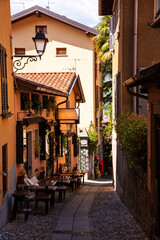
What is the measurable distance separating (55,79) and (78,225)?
1108 cm

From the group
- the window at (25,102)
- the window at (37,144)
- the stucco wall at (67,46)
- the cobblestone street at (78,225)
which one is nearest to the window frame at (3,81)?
the cobblestone street at (78,225)

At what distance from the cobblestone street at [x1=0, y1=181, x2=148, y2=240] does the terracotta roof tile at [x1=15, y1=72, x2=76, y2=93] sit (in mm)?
6970

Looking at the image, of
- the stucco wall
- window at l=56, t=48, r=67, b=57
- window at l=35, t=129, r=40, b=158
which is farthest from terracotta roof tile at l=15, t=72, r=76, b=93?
window at l=56, t=48, r=67, b=57

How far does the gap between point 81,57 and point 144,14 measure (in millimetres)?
16127

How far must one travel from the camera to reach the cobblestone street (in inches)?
305

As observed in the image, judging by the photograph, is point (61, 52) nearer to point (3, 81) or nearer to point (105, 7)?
point (105, 7)

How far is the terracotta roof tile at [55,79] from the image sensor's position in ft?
57.5

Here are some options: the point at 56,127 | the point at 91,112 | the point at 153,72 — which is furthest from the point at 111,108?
the point at 153,72

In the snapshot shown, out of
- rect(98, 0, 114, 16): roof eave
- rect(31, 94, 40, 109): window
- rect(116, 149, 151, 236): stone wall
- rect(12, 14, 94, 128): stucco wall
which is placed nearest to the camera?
rect(116, 149, 151, 236): stone wall

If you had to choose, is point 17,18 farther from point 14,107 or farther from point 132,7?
point 14,107

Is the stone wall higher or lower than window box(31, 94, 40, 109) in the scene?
lower

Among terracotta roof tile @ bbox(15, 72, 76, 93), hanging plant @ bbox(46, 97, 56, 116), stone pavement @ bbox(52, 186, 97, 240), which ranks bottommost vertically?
stone pavement @ bbox(52, 186, 97, 240)

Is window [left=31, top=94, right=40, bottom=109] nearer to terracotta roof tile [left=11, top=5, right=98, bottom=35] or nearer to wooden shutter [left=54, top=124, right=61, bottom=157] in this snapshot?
wooden shutter [left=54, top=124, right=61, bottom=157]

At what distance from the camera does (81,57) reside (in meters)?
29.3
